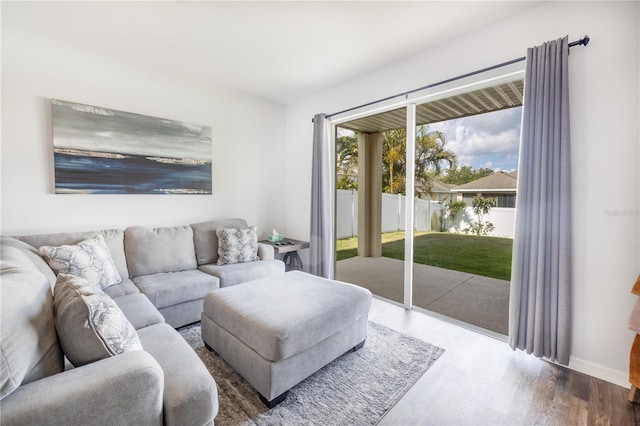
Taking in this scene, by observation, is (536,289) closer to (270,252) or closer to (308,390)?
(308,390)

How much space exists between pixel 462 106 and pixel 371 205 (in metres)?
1.78

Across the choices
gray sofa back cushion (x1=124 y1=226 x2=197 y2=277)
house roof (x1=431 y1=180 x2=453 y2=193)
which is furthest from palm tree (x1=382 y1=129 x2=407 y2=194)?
gray sofa back cushion (x1=124 y1=226 x2=197 y2=277)

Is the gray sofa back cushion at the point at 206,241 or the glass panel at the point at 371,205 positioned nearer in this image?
the gray sofa back cushion at the point at 206,241

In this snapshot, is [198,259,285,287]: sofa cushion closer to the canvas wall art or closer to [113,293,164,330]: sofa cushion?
[113,293,164,330]: sofa cushion

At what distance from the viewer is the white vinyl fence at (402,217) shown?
8.39 feet

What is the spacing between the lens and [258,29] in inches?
93.6

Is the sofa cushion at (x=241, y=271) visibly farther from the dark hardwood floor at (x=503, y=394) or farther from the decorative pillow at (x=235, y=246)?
the dark hardwood floor at (x=503, y=394)

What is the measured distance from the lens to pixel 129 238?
2.74 metres

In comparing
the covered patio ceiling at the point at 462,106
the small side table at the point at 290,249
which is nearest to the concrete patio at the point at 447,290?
the small side table at the point at 290,249

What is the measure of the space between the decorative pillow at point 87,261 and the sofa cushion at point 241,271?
2.64 feet

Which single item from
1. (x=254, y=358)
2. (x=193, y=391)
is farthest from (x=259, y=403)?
(x=193, y=391)

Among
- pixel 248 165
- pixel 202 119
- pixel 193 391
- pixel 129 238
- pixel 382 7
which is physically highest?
pixel 382 7

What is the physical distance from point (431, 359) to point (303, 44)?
289 centimetres

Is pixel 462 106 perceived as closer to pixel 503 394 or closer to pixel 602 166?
pixel 602 166
